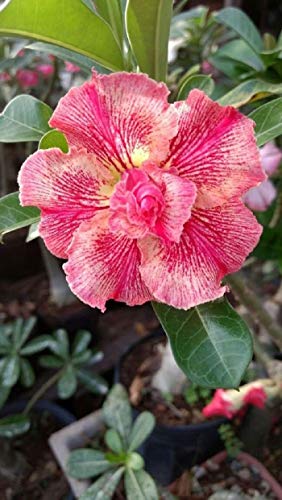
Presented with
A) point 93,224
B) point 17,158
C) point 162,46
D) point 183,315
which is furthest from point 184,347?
point 17,158

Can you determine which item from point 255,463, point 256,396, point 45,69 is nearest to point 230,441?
point 255,463

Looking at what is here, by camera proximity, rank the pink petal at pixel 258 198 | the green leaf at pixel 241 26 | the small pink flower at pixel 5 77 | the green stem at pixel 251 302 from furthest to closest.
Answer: the small pink flower at pixel 5 77 < the pink petal at pixel 258 198 < the green leaf at pixel 241 26 < the green stem at pixel 251 302

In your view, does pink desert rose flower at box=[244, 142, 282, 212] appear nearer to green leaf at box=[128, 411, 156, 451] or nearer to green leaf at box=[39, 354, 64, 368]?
green leaf at box=[128, 411, 156, 451]

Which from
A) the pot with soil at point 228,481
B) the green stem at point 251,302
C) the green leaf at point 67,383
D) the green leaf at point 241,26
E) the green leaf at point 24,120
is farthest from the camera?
the green leaf at point 67,383

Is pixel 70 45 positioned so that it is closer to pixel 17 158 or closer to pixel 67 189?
pixel 67 189

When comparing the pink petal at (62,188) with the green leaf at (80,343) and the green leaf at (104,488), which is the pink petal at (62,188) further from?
the green leaf at (80,343)

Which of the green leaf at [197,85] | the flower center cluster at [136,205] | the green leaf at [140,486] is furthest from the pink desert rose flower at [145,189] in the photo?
the green leaf at [140,486]

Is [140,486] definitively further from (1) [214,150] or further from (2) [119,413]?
(1) [214,150]
